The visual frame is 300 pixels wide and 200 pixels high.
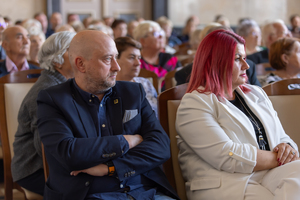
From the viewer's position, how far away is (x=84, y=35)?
1686 mm

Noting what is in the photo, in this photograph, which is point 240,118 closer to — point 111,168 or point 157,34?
point 111,168

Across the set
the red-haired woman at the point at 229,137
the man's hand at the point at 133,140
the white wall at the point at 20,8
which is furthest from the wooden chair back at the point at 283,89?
the white wall at the point at 20,8

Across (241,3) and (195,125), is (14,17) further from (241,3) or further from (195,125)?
(195,125)

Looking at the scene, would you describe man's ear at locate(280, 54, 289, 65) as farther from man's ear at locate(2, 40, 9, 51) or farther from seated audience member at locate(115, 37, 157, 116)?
man's ear at locate(2, 40, 9, 51)

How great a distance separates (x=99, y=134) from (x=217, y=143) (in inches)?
21.8

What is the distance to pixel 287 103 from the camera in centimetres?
206

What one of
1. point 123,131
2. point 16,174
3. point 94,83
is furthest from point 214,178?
point 16,174

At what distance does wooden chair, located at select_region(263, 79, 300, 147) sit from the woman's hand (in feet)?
1.14

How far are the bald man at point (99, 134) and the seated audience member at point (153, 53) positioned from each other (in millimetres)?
2124

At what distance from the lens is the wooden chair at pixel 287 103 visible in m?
2.04

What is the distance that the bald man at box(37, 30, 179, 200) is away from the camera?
1516 mm

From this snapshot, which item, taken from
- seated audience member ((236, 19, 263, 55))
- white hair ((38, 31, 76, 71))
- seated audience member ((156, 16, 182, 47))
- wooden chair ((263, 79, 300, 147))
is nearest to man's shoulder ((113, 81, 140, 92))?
white hair ((38, 31, 76, 71))

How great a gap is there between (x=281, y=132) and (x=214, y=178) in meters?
0.50

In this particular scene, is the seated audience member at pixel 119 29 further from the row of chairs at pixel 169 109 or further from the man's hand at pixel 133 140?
the man's hand at pixel 133 140
